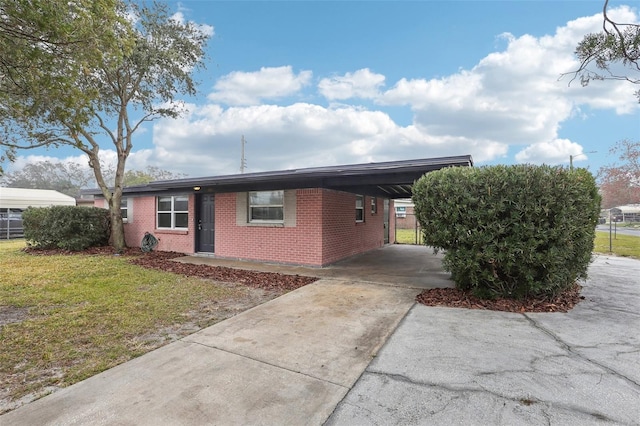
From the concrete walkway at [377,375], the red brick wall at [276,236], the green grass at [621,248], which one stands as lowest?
the green grass at [621,248]

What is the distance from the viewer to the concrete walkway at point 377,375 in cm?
226

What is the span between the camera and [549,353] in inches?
128

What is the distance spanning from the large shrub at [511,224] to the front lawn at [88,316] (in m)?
3.50

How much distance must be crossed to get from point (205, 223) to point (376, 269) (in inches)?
257

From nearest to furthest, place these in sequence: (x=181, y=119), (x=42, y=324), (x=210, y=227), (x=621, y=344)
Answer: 1. (x=621, y=344)
2. (x=42, y=324)
3. (x=210, y=227)
4. (x=181, y=119)

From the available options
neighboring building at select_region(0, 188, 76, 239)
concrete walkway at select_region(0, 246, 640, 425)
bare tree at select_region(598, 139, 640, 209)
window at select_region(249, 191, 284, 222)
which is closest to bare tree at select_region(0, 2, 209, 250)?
window at select_region(249, 191, 284, 222)

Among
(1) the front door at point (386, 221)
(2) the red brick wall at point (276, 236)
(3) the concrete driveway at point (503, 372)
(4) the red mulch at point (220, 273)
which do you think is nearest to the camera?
(3) the concrete driveway at point (503, 372)

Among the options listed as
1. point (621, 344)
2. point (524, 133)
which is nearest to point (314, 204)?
point (621, 344)

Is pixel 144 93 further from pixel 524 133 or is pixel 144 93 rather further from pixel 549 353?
pixel 524 133

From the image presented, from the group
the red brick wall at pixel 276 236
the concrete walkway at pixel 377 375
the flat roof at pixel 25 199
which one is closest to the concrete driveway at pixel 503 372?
the concrete walkway at pixel 377 375

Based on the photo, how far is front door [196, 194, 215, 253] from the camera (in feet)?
36.6

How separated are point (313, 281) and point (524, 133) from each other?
1941cm

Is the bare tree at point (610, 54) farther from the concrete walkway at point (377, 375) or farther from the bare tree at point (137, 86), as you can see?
the bare tree at point (137, 86)

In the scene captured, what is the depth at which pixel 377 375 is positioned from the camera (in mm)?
2842
